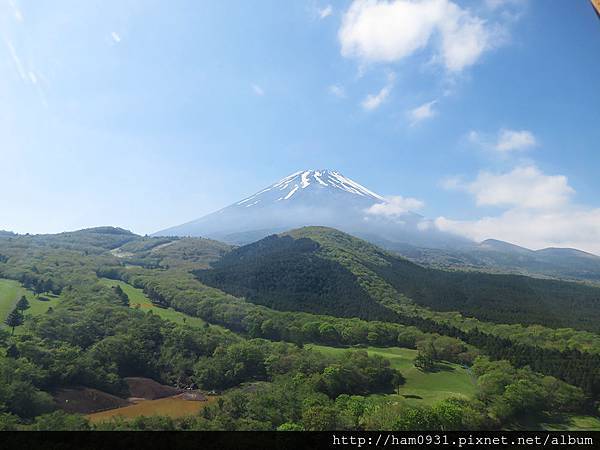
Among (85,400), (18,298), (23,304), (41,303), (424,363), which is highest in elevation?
(18,298)

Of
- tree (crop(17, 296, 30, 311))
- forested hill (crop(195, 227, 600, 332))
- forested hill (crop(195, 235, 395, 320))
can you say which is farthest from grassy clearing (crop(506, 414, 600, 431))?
tree (crop(17, 296, 30, 311))

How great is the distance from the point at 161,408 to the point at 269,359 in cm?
864

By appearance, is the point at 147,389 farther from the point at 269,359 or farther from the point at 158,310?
the point at 158,310

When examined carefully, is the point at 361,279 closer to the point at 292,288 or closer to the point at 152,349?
the point at 292,288

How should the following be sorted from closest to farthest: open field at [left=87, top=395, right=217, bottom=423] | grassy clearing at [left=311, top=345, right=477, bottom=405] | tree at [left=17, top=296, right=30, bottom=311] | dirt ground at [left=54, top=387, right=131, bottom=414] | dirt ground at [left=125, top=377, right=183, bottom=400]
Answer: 1. dirt ground at [left=54, top=387, right=131, bottom=414]
2. open field at [left=87, top=395, right=217, bottom=423]
3. grassy clearing at [left=311, top=345, right=477, bottom=405]
4. dirt ground at [left=125, top=377, right=183, bottom=400]
5. tree at [left=17, top=296, right=30, bottom=311]

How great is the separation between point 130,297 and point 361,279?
40.6m

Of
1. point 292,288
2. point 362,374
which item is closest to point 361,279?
point 292,288

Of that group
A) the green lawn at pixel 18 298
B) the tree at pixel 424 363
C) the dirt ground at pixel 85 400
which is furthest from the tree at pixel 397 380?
the green lawn at pixel 18 298

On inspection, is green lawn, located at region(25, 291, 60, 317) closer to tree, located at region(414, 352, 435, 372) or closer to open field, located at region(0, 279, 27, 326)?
open field, located at region(0, 279, 27, 326)

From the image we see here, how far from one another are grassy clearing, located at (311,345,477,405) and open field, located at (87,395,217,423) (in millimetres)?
13641

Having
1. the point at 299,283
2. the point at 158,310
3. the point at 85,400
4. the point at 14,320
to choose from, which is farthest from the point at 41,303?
the point at 299,283

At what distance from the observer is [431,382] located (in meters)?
30.6

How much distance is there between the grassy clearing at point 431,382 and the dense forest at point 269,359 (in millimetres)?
450

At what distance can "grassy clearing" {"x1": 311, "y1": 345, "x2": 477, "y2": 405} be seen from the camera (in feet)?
89.5
